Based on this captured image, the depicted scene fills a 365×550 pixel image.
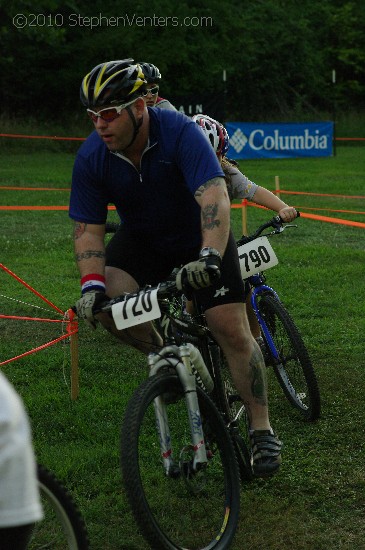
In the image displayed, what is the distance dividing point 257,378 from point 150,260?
2.32ft

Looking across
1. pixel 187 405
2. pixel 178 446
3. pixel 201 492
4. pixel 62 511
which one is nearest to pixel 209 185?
pixel 187 405

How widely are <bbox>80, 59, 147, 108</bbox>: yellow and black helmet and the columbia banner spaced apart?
1058 inches

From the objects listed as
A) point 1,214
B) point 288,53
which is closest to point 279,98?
point 288,53

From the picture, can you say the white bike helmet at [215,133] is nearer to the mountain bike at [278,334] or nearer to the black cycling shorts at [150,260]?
the mountain bike at [278,334]

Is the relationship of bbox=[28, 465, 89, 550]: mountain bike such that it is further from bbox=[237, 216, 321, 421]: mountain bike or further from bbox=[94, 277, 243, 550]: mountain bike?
bbox=[237, 216, 321, 421]: mountain bike

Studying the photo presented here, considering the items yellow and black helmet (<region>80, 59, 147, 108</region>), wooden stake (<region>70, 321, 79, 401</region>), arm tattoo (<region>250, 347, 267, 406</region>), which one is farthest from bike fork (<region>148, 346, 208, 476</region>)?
wooden stake (<region>70, 321, 79, 401</region>)

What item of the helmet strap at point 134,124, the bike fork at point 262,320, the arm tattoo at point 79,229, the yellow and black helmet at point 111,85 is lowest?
the bike fork at point 262,320

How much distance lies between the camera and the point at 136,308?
3955 millimetres

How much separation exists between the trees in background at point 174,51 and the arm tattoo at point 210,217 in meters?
29.5

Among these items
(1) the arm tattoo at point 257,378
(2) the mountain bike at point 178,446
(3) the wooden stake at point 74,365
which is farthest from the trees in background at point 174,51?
(2) the mountain bike at point 178,446

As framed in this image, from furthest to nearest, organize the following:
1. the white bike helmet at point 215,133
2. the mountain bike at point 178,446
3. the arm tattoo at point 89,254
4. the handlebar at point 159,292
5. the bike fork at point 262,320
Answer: the bike fork at point 262,320, the white bike helmet at point 215,133, the arm tattoo at point 89,254, the handlebar at point 159,292, the mountain bike at point 178,446

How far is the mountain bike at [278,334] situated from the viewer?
593 cm

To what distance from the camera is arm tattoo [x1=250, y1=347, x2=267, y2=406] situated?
189 inches

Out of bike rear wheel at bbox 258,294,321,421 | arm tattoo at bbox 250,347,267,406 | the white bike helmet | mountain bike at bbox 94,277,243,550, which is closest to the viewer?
mountain bike at bbox 94,277,243,550
